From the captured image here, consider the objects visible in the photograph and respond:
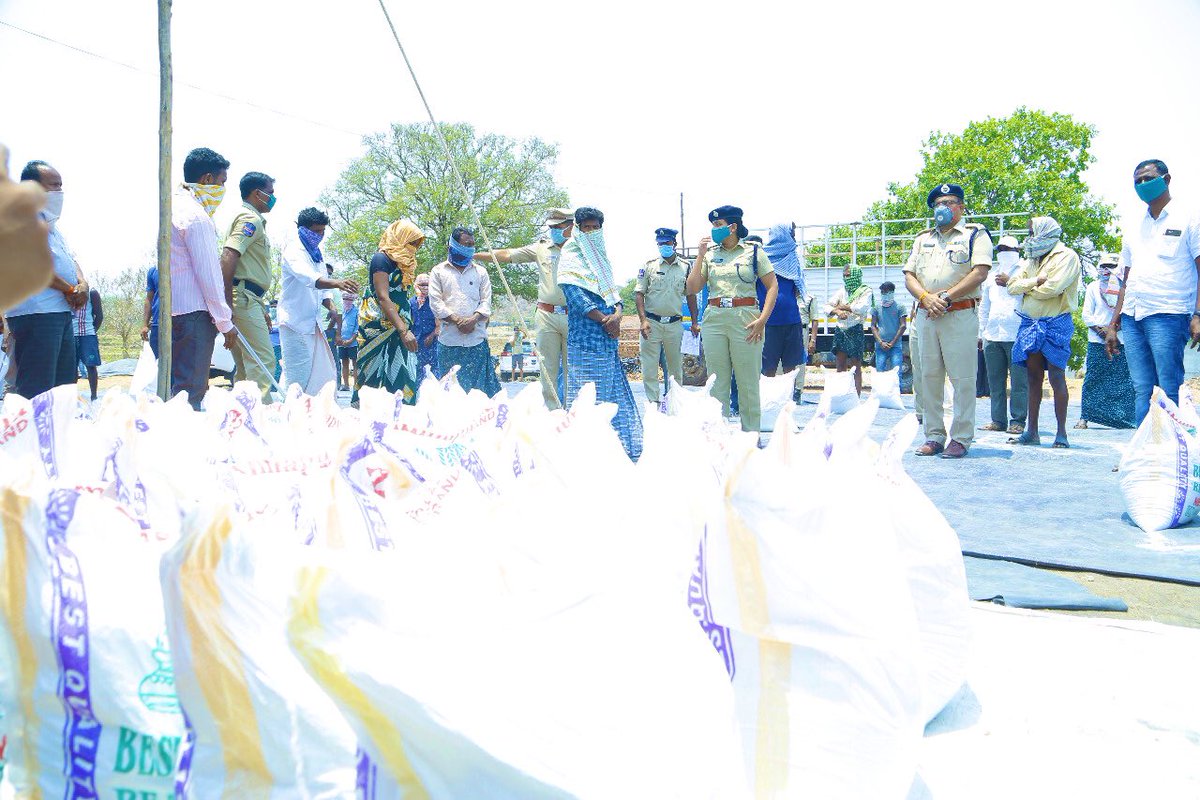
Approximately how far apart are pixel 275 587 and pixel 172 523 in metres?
0.57

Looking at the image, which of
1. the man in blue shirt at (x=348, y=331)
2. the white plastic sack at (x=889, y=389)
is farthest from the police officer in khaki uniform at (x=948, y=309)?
the man in blue shirt at (x=348, y=331)

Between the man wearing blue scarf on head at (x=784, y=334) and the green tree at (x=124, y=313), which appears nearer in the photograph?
the man wearing blue scarf on head at (x=784, y=334)

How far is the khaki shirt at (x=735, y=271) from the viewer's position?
561 cm

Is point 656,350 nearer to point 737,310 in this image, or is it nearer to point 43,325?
point 737,310

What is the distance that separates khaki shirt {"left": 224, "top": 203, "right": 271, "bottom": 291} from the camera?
4.58 meters

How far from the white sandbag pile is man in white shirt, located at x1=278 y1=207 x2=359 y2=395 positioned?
13.4 ft

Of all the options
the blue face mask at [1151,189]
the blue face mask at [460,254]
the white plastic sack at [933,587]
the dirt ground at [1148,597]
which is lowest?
the dirt ground at [1148,597]

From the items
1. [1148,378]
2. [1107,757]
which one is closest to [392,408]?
[1107,757]

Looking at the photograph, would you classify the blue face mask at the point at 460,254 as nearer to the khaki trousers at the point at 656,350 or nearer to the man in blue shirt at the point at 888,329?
the khaki trousers at the point at 656,350

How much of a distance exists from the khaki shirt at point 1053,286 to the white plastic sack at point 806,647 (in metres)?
5.37

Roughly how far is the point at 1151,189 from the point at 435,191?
30.7 meters

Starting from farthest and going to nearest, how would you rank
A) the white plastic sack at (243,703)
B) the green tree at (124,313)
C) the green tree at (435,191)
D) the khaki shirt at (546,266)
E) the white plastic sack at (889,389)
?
the green tree at (435,191) → the green tree at (124,313) → the white plastic sack at (889,389) → the khaki shirt at (546,266) → the white plastic sack at (243,703)

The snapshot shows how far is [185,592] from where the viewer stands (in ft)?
3.46

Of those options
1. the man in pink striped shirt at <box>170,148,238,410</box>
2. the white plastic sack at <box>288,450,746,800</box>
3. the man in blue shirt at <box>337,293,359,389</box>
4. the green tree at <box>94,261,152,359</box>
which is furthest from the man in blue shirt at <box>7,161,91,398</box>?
the green tree at <box>94,261,152,359</box>
